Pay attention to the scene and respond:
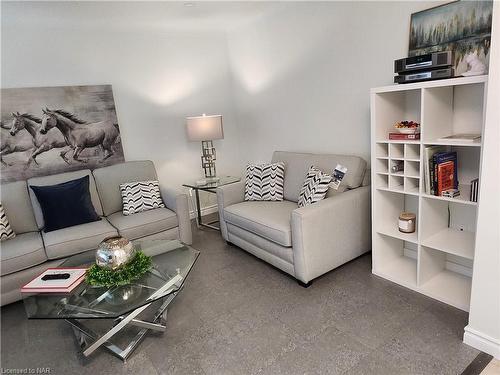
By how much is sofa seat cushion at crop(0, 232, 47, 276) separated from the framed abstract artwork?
10.6 ft

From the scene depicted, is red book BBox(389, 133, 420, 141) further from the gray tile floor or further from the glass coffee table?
the glass coffee table

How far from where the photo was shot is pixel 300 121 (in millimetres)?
3576

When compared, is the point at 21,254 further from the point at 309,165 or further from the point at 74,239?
the point at 309,165

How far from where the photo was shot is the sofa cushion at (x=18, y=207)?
9.67 feet

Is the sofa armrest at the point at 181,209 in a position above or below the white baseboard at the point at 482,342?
above

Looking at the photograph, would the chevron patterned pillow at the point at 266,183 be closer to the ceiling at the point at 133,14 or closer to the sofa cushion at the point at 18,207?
the ceiling at the point at 133,14

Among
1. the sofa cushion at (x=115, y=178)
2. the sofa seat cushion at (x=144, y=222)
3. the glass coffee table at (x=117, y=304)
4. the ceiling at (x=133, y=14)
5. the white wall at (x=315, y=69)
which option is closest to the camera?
the glass coffee table at (x=117, y=304)

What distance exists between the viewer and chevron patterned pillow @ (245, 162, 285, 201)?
3262 mm

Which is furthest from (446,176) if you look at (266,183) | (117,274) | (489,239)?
(117,274)

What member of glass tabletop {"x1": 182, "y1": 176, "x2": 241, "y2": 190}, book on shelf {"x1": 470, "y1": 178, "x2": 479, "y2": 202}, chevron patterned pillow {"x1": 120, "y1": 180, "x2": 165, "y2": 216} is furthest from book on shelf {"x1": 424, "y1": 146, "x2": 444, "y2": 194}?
chevron patterned pillow {"x1": 120, "y1": 180, "x2": 165, "y2": 216}

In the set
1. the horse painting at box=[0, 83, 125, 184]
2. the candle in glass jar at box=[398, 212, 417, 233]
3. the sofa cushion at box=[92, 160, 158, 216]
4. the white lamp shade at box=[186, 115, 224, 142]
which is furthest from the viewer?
the white lamp shade at box=[186, 115, 224, 142]

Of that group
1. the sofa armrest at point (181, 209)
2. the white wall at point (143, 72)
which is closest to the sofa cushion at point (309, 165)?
the sofa armrest at point (181, 209)

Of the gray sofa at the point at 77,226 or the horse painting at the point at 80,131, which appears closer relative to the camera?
the gray sofa at the point at 77,226

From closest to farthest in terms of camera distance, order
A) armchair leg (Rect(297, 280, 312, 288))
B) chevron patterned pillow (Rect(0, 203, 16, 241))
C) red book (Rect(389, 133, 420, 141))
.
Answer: red book (Rect(389, 133, 420, 141)), armchair leg (Rect(297, 280, 312, 288)), chevron patterned pillow (Rect(0, 203, 16, 241))
